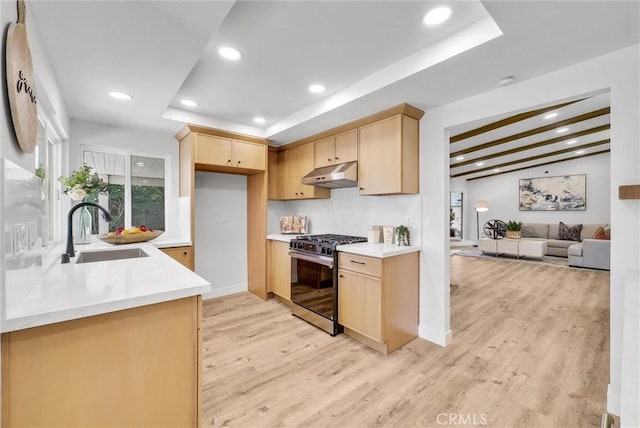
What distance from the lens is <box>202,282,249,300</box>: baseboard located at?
3.91 metres

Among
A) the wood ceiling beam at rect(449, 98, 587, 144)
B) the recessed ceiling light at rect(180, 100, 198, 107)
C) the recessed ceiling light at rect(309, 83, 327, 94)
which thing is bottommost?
the recessed ceiling light at rect(180, 100, 198, 107)

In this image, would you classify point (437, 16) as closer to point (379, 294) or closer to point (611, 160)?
point (611, 160)

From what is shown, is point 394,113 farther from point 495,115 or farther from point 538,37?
point 538,37

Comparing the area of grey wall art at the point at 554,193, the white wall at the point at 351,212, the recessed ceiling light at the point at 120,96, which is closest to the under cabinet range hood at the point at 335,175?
the white wall at the point at 351,212

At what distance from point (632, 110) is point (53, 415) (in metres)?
3.16

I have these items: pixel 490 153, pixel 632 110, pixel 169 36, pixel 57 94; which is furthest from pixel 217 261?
pixel 490 153

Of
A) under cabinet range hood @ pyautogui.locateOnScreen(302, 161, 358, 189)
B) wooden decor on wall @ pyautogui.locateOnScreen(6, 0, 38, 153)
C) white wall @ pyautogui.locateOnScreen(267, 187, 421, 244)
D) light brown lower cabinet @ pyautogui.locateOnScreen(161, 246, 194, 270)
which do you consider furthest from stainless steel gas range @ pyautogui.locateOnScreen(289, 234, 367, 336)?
wooden decor on wall @ pyautogui.locateOnScreen(6, 0, 38, 153)

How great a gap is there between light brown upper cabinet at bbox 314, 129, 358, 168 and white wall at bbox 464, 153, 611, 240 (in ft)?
22.9

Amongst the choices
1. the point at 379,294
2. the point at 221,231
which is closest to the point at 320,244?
the point at 379,294

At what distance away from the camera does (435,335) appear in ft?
8.73

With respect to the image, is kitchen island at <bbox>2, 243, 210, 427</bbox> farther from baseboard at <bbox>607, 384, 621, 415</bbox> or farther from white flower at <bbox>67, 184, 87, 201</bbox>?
baseboard at <bbox>607, 384, 621, 415</bbox>

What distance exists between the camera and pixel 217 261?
4.00 meters

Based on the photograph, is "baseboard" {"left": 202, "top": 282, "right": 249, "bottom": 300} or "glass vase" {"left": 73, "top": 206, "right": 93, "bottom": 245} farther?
"baseboard" {"left": 202, "top": 282, "right": 249, "bottom": 300}

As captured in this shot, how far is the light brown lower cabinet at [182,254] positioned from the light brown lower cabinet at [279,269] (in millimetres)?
1055
